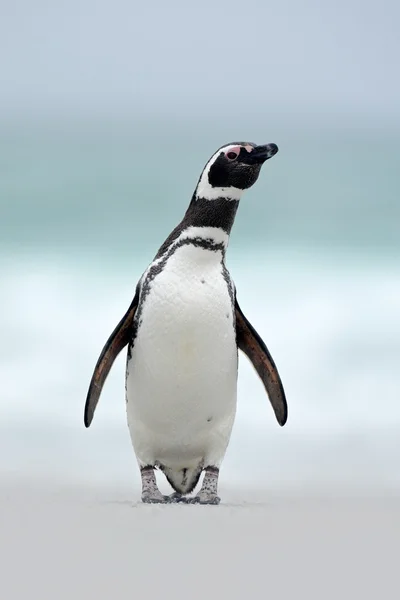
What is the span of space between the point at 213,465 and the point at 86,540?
7.62ft

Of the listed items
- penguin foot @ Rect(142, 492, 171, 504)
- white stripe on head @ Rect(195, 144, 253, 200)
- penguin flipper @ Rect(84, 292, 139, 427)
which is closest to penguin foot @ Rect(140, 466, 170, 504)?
penguin foot @ Rect(142, 492, 171, 504)

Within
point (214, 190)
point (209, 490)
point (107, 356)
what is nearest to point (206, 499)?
point (209, 490)

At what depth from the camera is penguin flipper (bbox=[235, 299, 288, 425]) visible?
6805 millimetres

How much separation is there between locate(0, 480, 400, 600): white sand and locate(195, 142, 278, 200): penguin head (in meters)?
1.81

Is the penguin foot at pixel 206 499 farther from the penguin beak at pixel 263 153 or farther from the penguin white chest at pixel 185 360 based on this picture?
the penguin beak at pixel 263 153

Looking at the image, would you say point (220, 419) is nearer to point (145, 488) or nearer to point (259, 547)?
point (145, 488)

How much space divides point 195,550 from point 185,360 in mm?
2077

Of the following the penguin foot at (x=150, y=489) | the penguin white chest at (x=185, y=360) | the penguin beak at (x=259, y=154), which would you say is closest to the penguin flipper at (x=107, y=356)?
the penguin white chest at (x=185, y=360)

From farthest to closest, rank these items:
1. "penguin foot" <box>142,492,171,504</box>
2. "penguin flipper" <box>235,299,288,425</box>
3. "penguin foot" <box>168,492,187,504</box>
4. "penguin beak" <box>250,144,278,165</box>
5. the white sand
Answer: "penguin flipper" <box>235,299,288,425</box> < "penguin foot" <box>168,492,187,504</box> < "penguin foot" <box>142,492,171,504</box> < "penguin beak" <box>250,144,278,165</box> < the white sand

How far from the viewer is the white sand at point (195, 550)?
11.6 ft

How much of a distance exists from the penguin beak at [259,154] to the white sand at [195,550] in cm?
191

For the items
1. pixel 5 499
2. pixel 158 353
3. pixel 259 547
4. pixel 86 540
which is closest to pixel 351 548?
pixel 259 547

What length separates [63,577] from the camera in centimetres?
359

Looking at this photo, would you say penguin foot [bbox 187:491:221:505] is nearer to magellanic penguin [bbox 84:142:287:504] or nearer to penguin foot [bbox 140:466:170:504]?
magellanic penguin [bbox 84:142:287:504]
